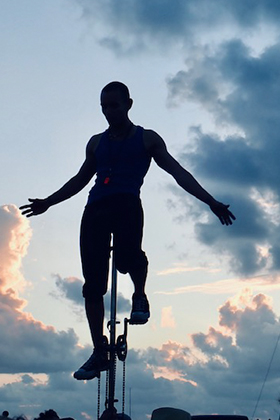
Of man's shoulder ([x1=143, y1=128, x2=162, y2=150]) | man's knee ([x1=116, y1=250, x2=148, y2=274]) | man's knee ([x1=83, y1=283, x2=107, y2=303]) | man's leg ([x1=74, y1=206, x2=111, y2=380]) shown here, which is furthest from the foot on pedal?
man's shoulder ([x1=143, y1=128, x2=162, y2=150])

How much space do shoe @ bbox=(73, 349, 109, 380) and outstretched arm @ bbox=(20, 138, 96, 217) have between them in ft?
6.65

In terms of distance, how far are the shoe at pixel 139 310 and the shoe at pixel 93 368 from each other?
504 mm

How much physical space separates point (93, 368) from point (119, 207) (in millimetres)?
1788

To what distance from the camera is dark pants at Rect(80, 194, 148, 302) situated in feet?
23.9

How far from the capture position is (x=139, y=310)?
23.6 feet

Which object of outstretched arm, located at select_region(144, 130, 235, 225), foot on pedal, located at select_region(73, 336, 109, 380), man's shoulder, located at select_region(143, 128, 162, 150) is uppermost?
man's shoulder, located at select_region(143, 128, 162, 150)

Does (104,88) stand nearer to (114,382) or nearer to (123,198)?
(123,198)

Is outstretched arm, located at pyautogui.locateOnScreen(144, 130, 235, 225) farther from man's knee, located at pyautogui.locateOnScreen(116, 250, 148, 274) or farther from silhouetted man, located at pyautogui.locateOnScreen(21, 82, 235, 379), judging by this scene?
man's knee, located at pyautogui.locateOnScreen(116, 250, 148, 274)

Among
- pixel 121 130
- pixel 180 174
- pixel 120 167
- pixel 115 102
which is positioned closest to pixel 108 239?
pixel 120 167

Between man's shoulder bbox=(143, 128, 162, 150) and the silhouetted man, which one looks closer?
the silhouetted man

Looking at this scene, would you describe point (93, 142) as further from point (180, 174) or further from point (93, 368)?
point (93, 368)

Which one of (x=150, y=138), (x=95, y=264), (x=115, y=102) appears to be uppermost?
(x=115, y=102)

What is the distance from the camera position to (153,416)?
5.25m

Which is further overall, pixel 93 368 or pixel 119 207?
pixel 119 207
